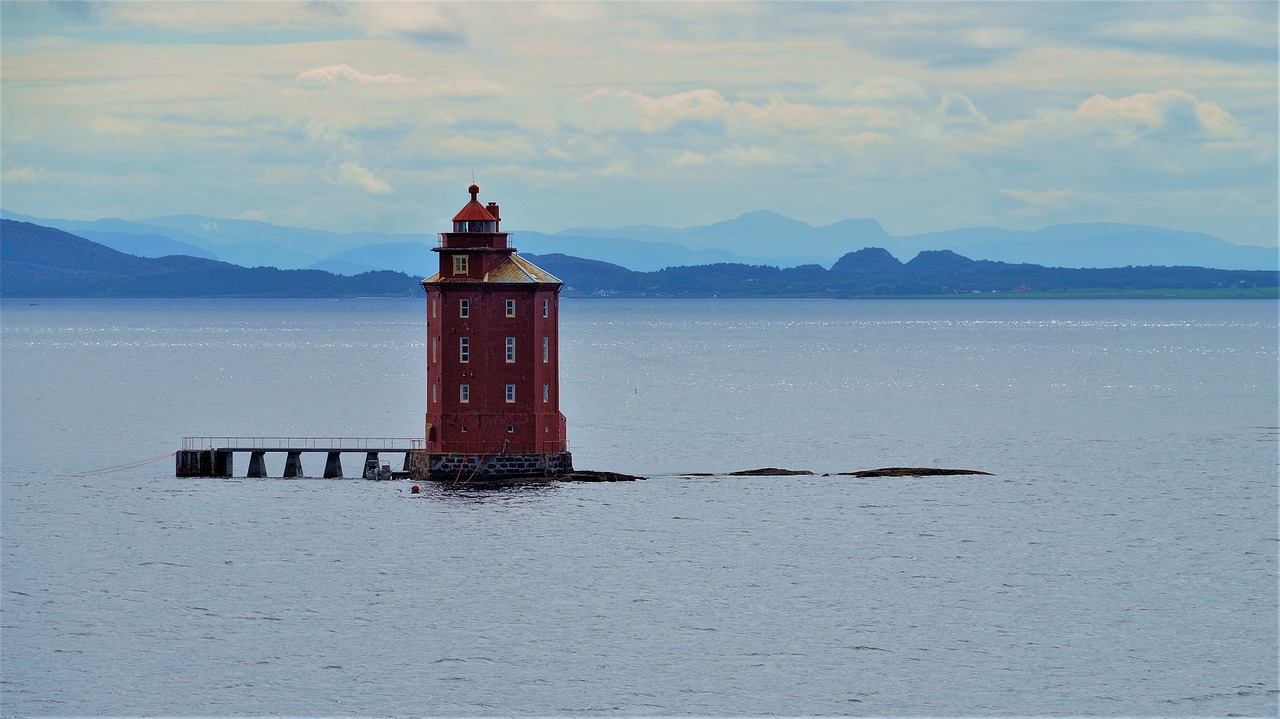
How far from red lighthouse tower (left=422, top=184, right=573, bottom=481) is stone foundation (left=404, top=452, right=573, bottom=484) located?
45 millimetres

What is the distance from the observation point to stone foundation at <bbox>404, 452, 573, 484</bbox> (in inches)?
2963

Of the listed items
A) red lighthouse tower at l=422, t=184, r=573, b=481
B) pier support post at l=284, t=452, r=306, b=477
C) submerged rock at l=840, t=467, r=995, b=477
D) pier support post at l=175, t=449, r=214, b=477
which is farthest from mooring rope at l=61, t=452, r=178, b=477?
submerged rock at l=840, t=467, r=995, b=477

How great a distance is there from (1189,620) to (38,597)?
38.8 metres

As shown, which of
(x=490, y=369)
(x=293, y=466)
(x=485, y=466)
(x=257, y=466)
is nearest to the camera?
(x=490, y=369)

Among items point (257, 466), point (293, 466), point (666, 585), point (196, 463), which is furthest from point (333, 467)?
point (666, 585)

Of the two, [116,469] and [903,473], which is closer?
[903,473]

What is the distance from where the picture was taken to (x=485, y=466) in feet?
247

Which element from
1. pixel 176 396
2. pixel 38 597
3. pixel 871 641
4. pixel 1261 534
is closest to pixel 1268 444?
pixel 1261 534

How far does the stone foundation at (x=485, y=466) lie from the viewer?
7525 cm

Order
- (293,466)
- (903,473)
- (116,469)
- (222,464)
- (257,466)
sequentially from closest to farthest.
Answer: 1. (222,464)
2. (293,466)
3. (257,466)
4. (903,473)
5. (116,469)

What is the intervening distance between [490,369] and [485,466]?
444 centimetres

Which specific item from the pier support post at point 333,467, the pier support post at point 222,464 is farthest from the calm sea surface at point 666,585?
the pier support post at point 333,467

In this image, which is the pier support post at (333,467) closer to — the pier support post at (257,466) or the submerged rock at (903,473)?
the pier support post at (257,466)

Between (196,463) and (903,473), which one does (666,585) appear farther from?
(196,463)
